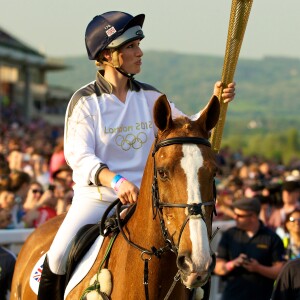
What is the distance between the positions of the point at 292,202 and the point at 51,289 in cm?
716

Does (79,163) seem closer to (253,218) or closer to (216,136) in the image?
(216,136)

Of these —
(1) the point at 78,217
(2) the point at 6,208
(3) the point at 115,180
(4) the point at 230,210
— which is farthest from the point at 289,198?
(3) the point at 115,180

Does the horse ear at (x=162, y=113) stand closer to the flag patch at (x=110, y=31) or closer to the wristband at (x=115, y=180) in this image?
the wristband at (x=115, y=180)

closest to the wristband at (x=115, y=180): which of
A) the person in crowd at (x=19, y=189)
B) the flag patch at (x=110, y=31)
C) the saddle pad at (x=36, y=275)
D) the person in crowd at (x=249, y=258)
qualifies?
the flag patch at (x=110, y=31)

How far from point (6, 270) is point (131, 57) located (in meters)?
3.33

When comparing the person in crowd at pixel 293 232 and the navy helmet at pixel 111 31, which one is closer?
the navy helmet at pixel 111 31

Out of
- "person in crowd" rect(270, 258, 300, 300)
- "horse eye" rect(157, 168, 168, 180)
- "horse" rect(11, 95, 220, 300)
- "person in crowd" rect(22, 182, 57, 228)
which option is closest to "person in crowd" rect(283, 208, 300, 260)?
"person in crowd" rect(270, 258, 300, 300)

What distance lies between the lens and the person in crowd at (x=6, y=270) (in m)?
8.99

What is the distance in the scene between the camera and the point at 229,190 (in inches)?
658

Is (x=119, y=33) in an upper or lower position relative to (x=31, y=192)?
upper

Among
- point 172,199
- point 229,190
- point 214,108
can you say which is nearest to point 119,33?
point 214,108

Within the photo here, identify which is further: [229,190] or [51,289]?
[229,190]

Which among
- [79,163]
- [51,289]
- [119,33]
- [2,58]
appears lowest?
[51,289]

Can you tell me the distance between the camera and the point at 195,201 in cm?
512
